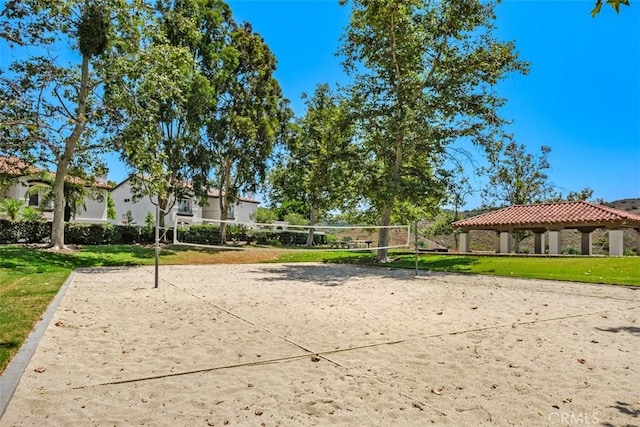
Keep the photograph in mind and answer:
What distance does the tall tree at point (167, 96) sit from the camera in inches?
674

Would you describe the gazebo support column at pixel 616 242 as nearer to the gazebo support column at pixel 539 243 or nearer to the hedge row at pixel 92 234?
the gazebo support column at pixel 539 243

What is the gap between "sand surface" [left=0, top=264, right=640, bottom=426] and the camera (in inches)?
122

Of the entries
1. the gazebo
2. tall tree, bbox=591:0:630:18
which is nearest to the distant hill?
the gazebo

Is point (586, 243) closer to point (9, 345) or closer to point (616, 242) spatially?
point (616, 242)

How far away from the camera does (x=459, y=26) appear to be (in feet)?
54.5

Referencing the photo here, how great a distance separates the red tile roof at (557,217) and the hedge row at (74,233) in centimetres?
1903

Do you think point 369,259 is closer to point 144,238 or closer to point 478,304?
point 478,304

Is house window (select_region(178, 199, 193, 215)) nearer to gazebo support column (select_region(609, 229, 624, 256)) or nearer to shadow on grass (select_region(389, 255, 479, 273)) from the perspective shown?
shadow on grass (select_region(389, 255, 479, 273))

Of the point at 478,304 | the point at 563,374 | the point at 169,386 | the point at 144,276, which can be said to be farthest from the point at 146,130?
the point at 563,374

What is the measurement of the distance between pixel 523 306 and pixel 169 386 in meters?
6.51

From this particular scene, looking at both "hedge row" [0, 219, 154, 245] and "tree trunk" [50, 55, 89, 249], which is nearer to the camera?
"tree trunk" [50, 55, 89, 249]

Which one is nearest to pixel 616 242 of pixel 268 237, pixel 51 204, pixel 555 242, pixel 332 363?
pixel 555 242

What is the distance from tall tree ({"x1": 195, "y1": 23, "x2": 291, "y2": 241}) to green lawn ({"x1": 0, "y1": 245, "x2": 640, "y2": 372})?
251 inches

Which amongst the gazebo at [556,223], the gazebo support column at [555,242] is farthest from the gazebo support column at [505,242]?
the gazebo support column at [555,242]
